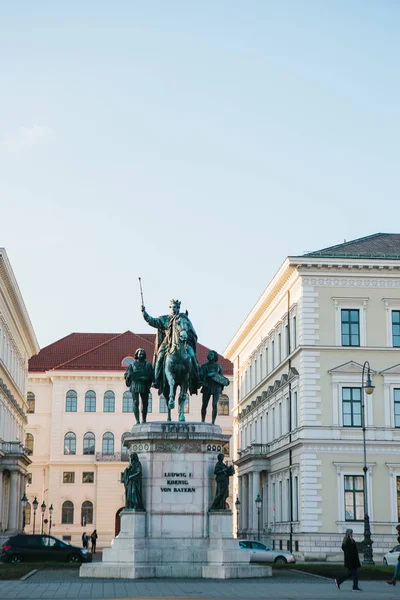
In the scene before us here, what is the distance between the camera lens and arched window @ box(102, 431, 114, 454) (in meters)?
102

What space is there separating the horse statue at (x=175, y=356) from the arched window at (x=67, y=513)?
231 ft

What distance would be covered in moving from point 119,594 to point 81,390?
267 ft

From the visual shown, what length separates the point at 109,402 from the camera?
103938 millimetres

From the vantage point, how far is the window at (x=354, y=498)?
181ft

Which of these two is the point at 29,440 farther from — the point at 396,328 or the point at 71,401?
the point at 396,328

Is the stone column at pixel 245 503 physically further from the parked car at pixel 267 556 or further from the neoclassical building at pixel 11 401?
the parked car at pixel 267 556

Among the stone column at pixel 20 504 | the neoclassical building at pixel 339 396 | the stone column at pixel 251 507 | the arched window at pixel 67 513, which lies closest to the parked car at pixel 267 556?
the neoclassical building at pixel 339 396

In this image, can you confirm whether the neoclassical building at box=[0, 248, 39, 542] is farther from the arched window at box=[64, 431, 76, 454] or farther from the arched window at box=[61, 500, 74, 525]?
the arched window at box=[64, 431, 76, 454]

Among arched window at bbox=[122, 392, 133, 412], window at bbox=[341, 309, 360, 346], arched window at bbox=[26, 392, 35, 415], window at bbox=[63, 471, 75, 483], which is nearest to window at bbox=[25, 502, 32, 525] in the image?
window at bbox=[63, 471, 75, 483]

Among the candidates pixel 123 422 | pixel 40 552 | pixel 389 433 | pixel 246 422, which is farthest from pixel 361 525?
pixel 123 422

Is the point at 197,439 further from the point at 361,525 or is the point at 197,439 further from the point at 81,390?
the point at 81,390

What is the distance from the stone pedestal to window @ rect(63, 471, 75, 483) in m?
72.2

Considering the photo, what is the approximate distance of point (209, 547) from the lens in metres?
29.0

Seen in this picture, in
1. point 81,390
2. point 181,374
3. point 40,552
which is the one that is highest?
point 81,390
